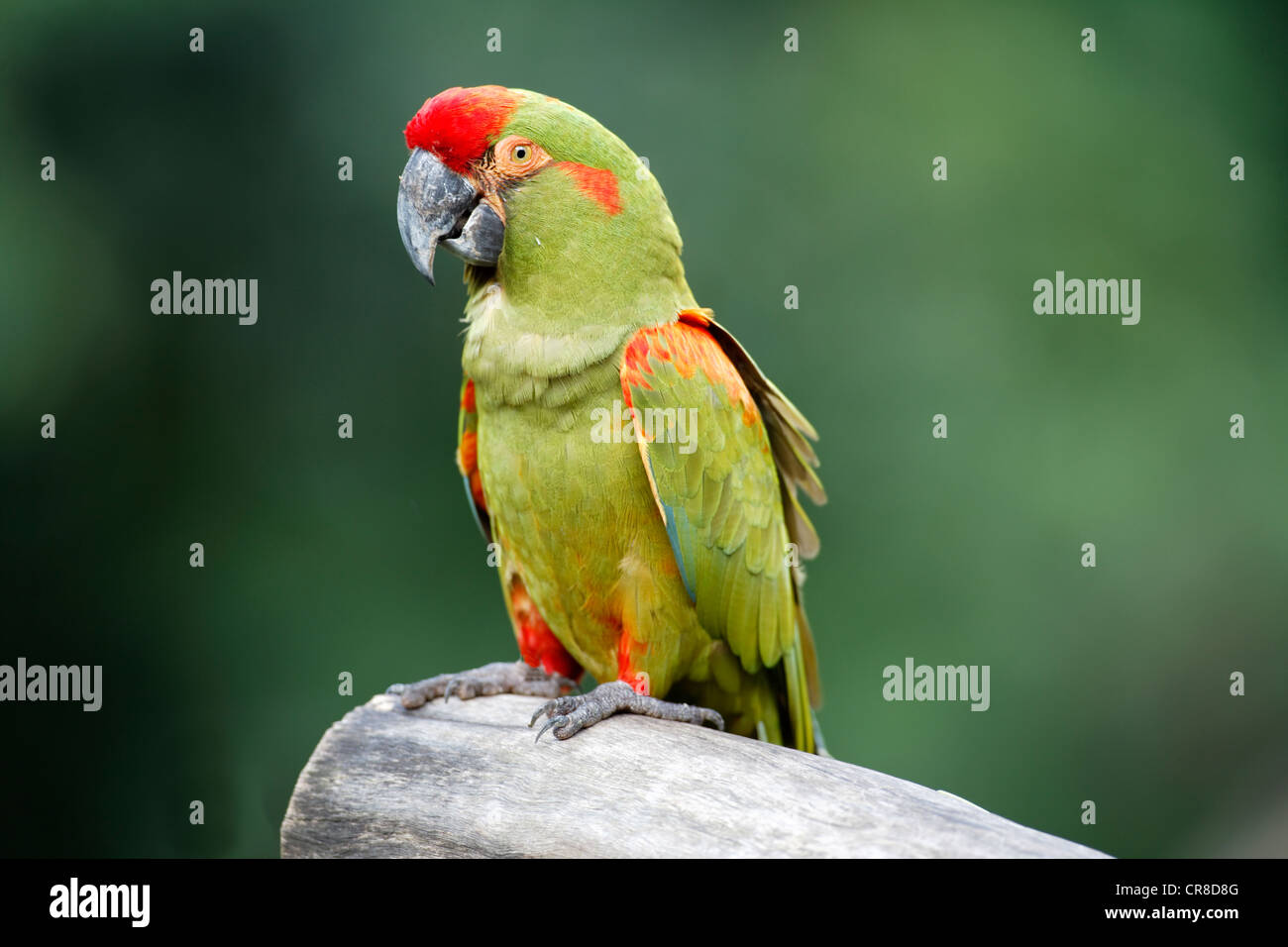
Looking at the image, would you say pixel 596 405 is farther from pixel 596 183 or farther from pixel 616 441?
pixel 596 183

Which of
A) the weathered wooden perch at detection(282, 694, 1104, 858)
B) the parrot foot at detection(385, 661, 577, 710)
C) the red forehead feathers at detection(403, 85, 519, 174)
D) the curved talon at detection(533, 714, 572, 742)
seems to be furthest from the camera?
the parrot foot at detection(385, 661, 577, 710)

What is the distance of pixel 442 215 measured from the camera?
267 cm

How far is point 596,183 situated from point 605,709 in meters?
1.32

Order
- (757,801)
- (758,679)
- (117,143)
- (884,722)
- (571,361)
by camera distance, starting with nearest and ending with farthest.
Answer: (757,801), (571,361), (758,679), (117,143), (884,722)

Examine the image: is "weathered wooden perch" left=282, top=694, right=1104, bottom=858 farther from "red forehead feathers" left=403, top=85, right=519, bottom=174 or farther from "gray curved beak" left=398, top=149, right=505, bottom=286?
"red forehead feathers" left=403, top=85, right=519, bottom=174

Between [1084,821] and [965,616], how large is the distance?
1088 millimetres

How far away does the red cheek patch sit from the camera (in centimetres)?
264

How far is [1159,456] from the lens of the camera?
189 inches

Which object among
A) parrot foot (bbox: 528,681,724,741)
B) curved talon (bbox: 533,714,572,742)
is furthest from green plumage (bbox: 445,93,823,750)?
curved talon (bbox: 533,714,572,742)

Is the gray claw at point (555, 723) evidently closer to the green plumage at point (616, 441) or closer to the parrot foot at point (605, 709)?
the parrot foot at point (605, 709)

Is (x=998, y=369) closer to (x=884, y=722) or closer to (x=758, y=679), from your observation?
(x=884, y=722)

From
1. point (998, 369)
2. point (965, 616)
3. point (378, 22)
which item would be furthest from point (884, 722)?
point (378, 22)

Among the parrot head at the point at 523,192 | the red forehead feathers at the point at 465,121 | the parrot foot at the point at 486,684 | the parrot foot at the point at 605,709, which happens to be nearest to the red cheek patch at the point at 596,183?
the parrot head at the point at 523,192

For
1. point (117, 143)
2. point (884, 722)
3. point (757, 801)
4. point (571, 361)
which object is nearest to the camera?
point (757, 801)
